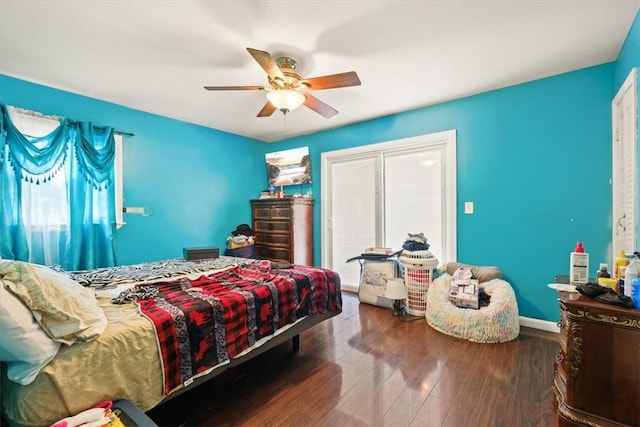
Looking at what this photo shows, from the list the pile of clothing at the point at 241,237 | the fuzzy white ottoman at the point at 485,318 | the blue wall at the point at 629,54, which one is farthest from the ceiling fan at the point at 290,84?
the pile of clothing at the point at 241,237

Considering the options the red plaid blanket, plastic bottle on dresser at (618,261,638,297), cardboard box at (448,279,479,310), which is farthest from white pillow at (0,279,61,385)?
cardboard box at (448,279,479,310)

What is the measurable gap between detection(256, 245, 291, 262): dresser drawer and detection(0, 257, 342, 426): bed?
1.59m

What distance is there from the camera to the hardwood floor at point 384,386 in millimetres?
1512

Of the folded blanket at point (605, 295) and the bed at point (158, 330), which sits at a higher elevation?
the folded blanket at point (605, 295)

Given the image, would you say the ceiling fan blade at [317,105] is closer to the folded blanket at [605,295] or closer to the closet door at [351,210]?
the closet door at [351,210]

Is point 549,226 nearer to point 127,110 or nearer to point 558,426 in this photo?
point 558,426

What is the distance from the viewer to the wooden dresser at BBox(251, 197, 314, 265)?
13.1 feet

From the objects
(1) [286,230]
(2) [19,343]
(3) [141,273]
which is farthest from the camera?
(1) [286,230]

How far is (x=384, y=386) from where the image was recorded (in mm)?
1779

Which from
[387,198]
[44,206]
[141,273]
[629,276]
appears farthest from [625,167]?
[44,206]

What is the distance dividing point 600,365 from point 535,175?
6.44 feet

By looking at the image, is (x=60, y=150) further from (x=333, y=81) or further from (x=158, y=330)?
(x=333, y=81)

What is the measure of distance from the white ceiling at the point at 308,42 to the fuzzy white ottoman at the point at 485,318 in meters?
2.06

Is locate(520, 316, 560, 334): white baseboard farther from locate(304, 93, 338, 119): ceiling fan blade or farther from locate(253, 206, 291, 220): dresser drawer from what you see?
locate(253, 206, 291, 220): dresser drawer
